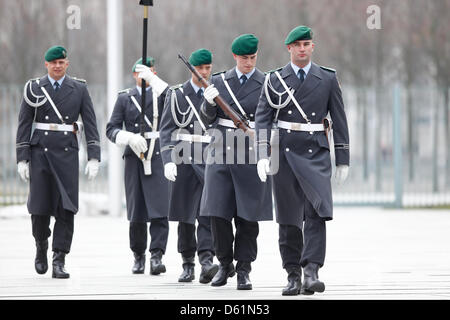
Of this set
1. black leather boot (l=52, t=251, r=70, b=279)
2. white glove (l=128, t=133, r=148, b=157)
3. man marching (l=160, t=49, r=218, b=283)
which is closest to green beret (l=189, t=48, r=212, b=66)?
man marching (l=160, t=49, r=218, b=283)

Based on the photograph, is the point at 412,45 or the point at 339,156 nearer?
the point at 339,156

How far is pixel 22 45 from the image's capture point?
93.8 ft

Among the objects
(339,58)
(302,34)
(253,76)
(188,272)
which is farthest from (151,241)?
(339,58)

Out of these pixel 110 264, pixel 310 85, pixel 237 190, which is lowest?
pixel 110 264

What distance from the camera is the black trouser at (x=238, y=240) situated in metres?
9.52

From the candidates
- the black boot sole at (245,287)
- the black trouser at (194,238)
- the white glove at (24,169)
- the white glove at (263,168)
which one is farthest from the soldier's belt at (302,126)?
the white glove at (24,169)

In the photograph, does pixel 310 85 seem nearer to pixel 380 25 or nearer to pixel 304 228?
pixel 304 228

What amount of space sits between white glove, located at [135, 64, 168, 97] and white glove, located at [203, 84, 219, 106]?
1368 millimetres

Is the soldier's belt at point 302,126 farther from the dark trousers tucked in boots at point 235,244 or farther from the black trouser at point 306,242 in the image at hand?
the dark trousers tucked in boots at point 235,244

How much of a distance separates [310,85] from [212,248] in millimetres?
2074

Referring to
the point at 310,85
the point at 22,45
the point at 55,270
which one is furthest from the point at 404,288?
the point at 22,45

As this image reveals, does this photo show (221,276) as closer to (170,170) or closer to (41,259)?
(170,170)

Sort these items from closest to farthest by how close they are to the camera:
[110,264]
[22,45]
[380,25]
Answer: [110,264] < [380,25] < [22,45]

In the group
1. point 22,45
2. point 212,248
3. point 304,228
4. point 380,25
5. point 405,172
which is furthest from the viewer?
point 22,45
